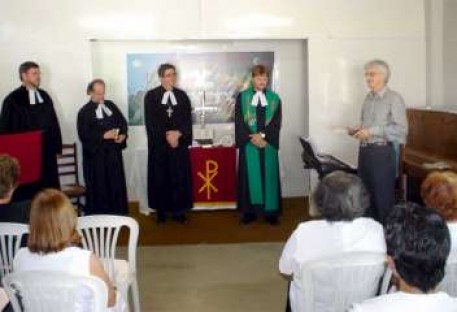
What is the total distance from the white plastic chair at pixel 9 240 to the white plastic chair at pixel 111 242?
12.2 inches

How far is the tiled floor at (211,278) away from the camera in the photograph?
13.4ft

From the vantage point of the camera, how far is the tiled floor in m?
4.09

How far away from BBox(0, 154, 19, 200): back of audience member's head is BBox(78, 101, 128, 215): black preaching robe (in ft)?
10.2

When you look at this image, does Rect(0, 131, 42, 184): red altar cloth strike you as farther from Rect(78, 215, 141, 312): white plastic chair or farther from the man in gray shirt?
the man in gray shirt

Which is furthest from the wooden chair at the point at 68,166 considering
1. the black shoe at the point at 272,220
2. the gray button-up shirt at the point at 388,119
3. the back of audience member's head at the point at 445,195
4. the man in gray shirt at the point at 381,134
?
the back of audience member's head at the point at 445,195

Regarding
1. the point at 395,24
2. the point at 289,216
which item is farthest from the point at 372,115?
the point at 395,24

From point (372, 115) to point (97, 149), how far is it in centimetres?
260

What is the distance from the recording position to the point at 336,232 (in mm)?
2650

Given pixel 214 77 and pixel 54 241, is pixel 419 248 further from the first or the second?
pixel 214 77

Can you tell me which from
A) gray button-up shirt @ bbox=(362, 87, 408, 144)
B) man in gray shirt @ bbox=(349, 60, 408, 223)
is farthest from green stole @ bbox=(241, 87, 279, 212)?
gray button-up shirt @ bbox=(362, 87, 408, 144)

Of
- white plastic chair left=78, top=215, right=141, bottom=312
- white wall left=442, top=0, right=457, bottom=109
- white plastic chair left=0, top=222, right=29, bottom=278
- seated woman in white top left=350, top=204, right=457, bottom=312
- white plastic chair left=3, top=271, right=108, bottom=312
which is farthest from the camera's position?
white wall left=442, top=0, right=457, bottom=109

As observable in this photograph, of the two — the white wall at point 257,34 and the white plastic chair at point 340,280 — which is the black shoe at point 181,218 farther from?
the white plastic chair at point 340,280

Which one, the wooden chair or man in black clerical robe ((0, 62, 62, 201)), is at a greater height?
man in black clerical robe ((0, 62, 62, 201))

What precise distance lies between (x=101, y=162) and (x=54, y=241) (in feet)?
12.6
